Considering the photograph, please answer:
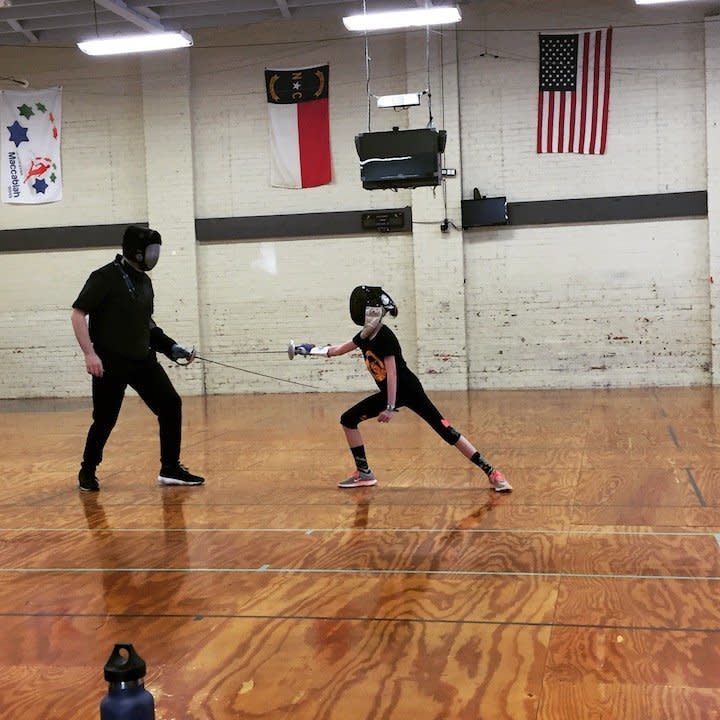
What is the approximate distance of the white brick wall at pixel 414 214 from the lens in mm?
14625

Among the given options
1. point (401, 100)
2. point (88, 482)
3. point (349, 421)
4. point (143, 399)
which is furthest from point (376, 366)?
point (401, 100)

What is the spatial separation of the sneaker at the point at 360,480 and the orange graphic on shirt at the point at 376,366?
2.48 feet

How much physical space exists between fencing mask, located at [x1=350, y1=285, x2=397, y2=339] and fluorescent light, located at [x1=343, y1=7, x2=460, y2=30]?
7439 millimetres

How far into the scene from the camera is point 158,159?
52.2 ft

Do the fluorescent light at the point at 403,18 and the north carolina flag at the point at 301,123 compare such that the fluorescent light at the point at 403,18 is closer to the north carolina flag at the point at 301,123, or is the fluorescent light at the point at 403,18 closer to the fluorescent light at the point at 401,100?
the fluorescent light at the point at 401,100

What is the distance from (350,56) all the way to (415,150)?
4574mm

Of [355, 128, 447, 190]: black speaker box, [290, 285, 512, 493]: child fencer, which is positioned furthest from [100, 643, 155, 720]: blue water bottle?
[355, 128, 447, 190]: black speaker box

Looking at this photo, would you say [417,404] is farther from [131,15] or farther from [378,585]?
[131,15]

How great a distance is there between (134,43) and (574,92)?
21.4 ft

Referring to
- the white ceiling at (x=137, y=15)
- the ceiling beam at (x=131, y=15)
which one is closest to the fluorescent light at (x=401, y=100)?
the white ceiling at (x=137, y=15)

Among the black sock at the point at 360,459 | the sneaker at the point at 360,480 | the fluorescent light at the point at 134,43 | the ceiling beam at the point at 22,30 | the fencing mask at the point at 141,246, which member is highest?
the ceiling beam at the point at 22,30

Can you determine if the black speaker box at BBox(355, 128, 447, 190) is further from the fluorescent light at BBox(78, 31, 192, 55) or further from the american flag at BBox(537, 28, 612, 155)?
the american flag at BBox(537, 28, 612, 155)

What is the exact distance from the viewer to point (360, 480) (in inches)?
271

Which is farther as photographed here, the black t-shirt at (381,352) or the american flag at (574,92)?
the american flag at (574,92)
